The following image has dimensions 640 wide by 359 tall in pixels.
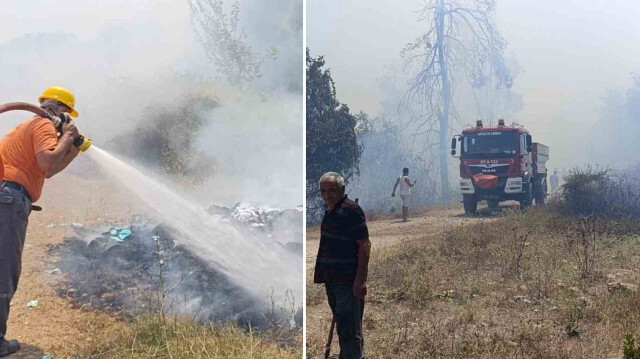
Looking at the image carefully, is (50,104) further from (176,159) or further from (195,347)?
(195,347)

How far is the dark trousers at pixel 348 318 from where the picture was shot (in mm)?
3895

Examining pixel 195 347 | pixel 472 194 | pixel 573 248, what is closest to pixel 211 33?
pixel 195 347

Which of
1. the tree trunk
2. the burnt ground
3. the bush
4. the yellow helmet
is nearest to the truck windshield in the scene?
the tree trunk

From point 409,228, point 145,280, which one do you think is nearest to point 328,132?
point 409,228

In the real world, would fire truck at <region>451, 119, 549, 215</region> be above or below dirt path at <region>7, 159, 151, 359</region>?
above

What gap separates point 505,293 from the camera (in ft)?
18.4

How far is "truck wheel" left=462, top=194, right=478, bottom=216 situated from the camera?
744 centimetres

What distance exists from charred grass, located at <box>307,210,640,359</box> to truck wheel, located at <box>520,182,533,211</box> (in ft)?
0.80

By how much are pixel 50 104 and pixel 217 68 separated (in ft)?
6.96

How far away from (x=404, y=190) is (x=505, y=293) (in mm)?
2867

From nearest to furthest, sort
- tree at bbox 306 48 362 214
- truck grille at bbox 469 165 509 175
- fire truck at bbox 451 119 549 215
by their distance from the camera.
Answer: fire truck at bbox 451 119 549 215, truck grille at bbox 469 165 509 175, tree at bbox 306 48 362 214

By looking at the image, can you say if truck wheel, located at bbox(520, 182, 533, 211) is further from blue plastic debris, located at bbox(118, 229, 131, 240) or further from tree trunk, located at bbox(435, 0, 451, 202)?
blue plastic debris, located at bbox(118, 229, 131, 240)

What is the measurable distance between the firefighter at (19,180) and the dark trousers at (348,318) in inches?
89.4

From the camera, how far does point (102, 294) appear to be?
4.68 metres
